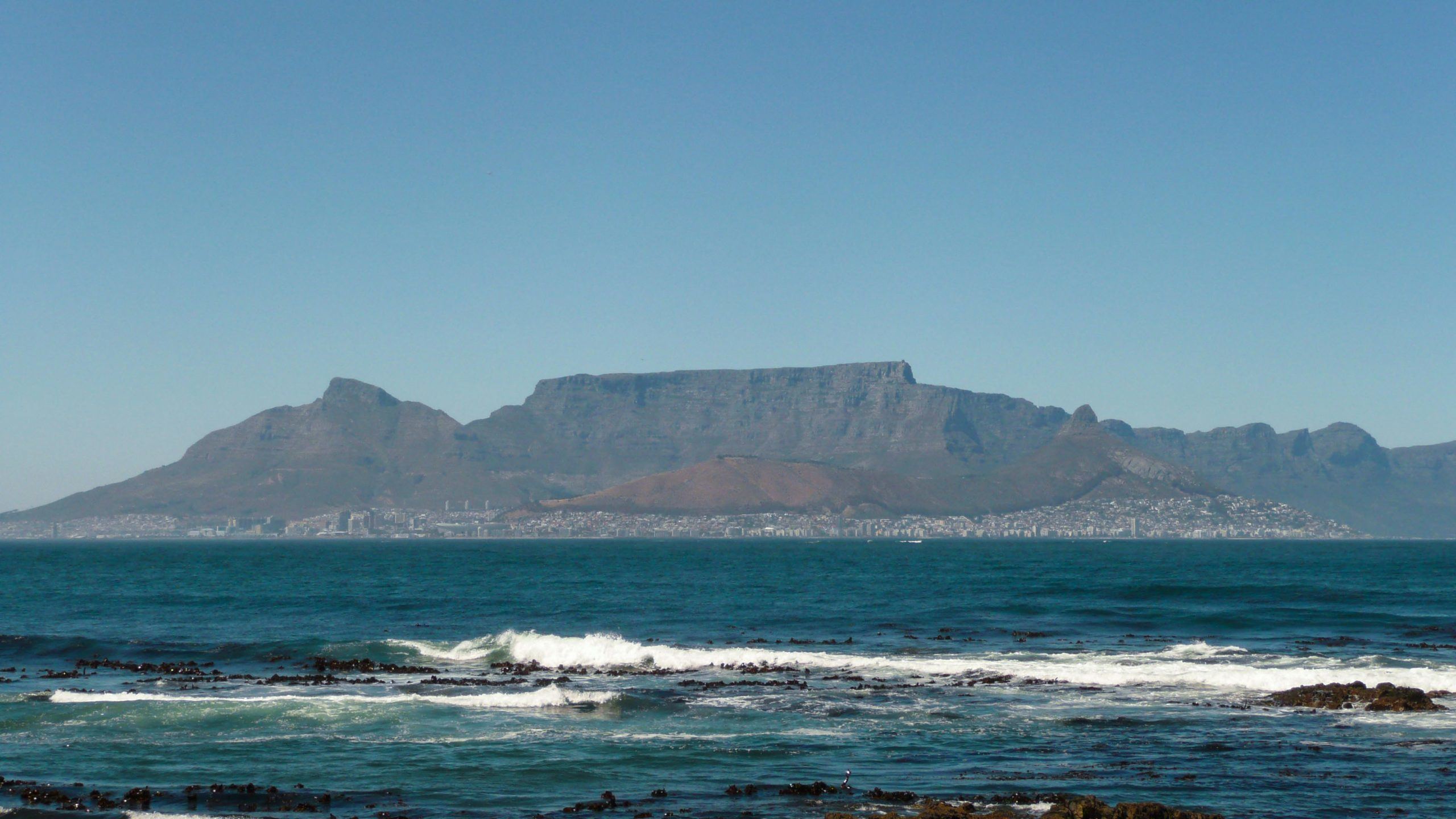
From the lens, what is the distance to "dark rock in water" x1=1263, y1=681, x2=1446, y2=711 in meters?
39.3

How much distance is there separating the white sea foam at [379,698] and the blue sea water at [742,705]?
20 cm

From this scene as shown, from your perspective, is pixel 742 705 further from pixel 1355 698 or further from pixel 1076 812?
pixel 1355 698

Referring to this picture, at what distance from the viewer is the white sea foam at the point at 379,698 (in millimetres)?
42344

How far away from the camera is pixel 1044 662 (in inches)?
2089

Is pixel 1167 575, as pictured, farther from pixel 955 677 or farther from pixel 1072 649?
pixel 955 677

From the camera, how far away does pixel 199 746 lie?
1394 inches

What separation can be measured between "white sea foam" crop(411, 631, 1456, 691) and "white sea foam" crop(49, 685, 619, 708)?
981cm

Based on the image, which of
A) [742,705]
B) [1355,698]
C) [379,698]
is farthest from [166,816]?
[1355,698]

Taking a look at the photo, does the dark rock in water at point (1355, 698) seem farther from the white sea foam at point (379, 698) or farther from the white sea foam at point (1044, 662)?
the white sea foam at point (379, 698)

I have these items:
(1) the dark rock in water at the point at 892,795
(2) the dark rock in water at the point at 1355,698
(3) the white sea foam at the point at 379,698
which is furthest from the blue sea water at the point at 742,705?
(2) the dark rock in water at the point at 1355,698

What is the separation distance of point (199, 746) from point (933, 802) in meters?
22.3

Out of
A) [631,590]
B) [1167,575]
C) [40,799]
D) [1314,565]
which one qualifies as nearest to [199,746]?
[40,799]

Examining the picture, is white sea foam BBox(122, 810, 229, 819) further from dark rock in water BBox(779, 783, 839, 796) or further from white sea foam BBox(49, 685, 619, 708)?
white sea foam BBox(49, 685, 619, 708)

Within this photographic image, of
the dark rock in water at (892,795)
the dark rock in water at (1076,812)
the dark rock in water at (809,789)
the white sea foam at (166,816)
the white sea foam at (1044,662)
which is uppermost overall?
the dark rock in water at (1076,812)
